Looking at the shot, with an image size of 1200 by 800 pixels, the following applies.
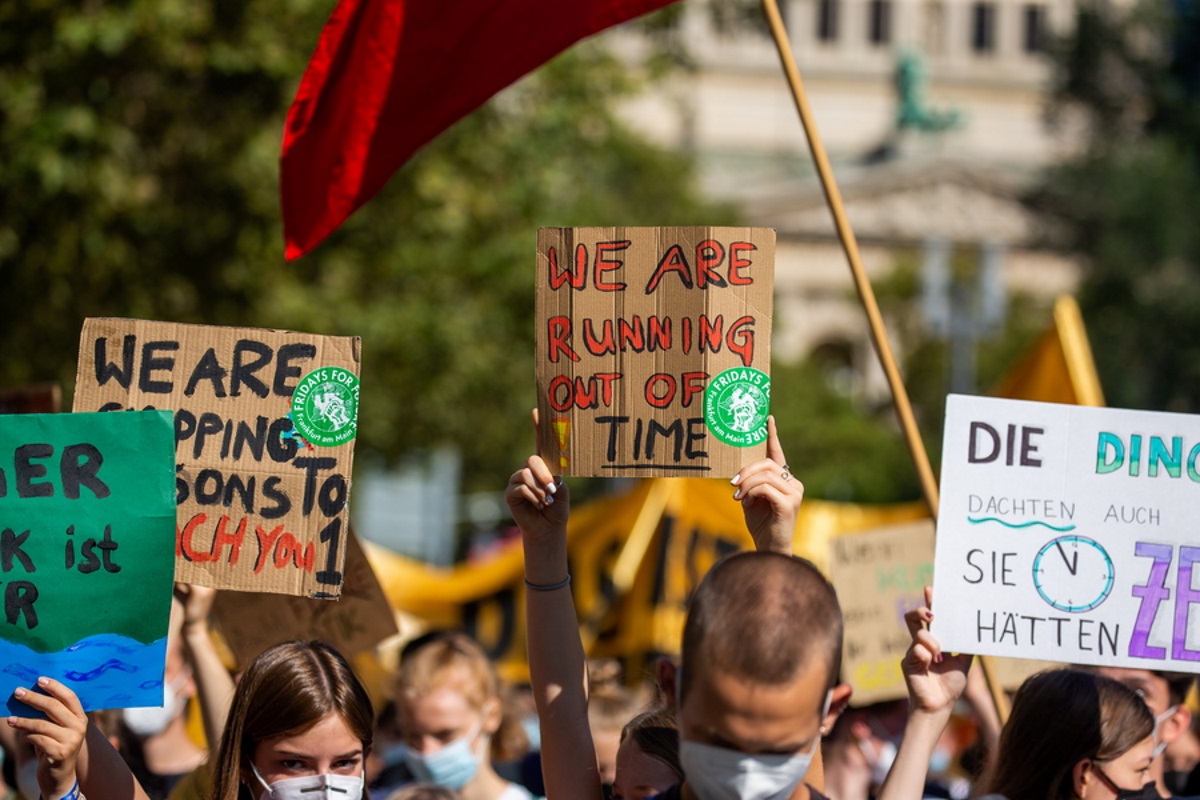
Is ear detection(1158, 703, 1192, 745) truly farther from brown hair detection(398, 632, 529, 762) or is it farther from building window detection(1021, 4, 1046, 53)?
building window detection(1021, 4, 1046, 53)

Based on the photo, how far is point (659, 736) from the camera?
11.4 ft

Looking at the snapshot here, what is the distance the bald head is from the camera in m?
2.47

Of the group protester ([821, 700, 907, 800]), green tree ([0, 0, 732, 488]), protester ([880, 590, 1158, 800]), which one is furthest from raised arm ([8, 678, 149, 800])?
green tree ([0, 0, 732, 488])

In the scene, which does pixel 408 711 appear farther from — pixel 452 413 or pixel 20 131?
pixel 452 413

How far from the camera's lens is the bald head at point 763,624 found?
8.12ft

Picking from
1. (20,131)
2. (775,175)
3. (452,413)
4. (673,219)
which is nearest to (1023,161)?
(775,175)

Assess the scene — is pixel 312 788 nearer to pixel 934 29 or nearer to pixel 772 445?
pixel 772 445

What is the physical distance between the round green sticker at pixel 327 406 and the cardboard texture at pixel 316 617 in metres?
0.69

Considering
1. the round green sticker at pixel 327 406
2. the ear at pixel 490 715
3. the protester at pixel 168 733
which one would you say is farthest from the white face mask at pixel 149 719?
the round green sticker at pixel 327 406

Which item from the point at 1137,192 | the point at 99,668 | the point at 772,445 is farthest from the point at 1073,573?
the point at 1137,192

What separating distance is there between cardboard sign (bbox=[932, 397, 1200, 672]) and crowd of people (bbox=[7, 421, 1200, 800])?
4.7 inches

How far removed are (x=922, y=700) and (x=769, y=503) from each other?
0.42 meters

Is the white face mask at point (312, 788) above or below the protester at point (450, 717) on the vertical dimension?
above

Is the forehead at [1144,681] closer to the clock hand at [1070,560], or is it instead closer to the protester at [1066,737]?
the protester at [1066,737]
